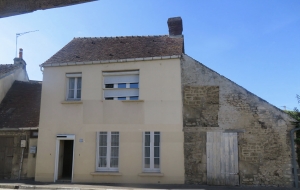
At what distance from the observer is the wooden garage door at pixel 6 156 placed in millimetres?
14250

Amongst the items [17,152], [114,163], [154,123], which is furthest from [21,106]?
[154,123]

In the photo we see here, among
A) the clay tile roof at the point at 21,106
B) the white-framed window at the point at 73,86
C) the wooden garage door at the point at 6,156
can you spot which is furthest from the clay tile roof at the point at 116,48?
the wooden garage door at the point at 6,156

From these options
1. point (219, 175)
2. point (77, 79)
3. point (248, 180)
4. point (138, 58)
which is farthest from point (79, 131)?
point (248, 180)

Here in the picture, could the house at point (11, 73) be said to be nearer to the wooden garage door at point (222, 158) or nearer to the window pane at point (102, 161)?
the window pane at point (102, 161)

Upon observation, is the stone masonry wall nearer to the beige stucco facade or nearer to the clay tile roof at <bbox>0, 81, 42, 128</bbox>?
the clay tile roof at <bbox>0, 81, 42, 128</bbox>

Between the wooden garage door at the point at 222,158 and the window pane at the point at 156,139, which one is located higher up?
the window pane at the point at 156,139

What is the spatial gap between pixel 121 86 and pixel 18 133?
5.89 metres

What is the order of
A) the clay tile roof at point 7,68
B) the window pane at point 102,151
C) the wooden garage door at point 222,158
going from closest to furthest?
1. the wooden garage door at point 222,158
2. the window pane at point 102,151
3. the clay tile roof at point 7,68

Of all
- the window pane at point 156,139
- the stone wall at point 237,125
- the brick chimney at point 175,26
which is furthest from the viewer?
the brick chimney at point 175,26

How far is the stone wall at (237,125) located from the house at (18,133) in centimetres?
778

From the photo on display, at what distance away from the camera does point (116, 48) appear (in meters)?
14.7

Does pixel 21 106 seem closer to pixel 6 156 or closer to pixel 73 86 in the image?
pixel 6 156

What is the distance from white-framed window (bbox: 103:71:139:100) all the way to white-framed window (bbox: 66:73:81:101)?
1.38 meters

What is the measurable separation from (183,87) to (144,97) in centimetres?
184
